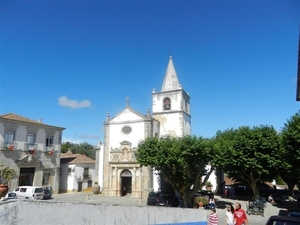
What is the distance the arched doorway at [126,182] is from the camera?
107ft

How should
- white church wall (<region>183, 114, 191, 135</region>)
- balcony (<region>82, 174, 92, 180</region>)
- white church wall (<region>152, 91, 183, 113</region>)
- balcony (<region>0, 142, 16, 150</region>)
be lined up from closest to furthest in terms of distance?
1. balcony (<region>0, 142, 16, 150</region>)
2. white church wall (<region>152, 91, 183, 113</region>)
3. white church wall (<region>183, 114, 191, 135</region>)
4. balcony (<region>82, 174, 92, 180</region>)

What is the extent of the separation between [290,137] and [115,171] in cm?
2179

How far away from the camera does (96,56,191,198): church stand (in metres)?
31.8

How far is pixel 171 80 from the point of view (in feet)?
126

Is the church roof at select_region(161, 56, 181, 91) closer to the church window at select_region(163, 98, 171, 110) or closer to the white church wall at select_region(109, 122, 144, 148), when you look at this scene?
the church window at select_region(163, 98, 171, 110)

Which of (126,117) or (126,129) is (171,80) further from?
(126,129)

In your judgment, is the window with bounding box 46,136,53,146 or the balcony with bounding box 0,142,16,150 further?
the window with bounding box 46,136,53,146

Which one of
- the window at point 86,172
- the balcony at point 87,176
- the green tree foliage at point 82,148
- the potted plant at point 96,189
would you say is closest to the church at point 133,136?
the potted plant at point 96,189

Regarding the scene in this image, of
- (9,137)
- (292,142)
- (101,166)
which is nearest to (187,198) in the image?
(292,142)

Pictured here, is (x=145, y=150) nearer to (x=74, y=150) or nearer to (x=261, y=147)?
(x=261, y=147)

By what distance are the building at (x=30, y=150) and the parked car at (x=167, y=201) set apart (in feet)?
53.5

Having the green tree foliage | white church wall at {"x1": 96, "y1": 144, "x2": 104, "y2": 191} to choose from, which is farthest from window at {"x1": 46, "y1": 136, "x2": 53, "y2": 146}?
the green tree foliage

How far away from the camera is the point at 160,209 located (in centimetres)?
600

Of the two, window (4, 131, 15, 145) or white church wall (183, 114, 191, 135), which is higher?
white church wall (183, 114, 191, 135)
